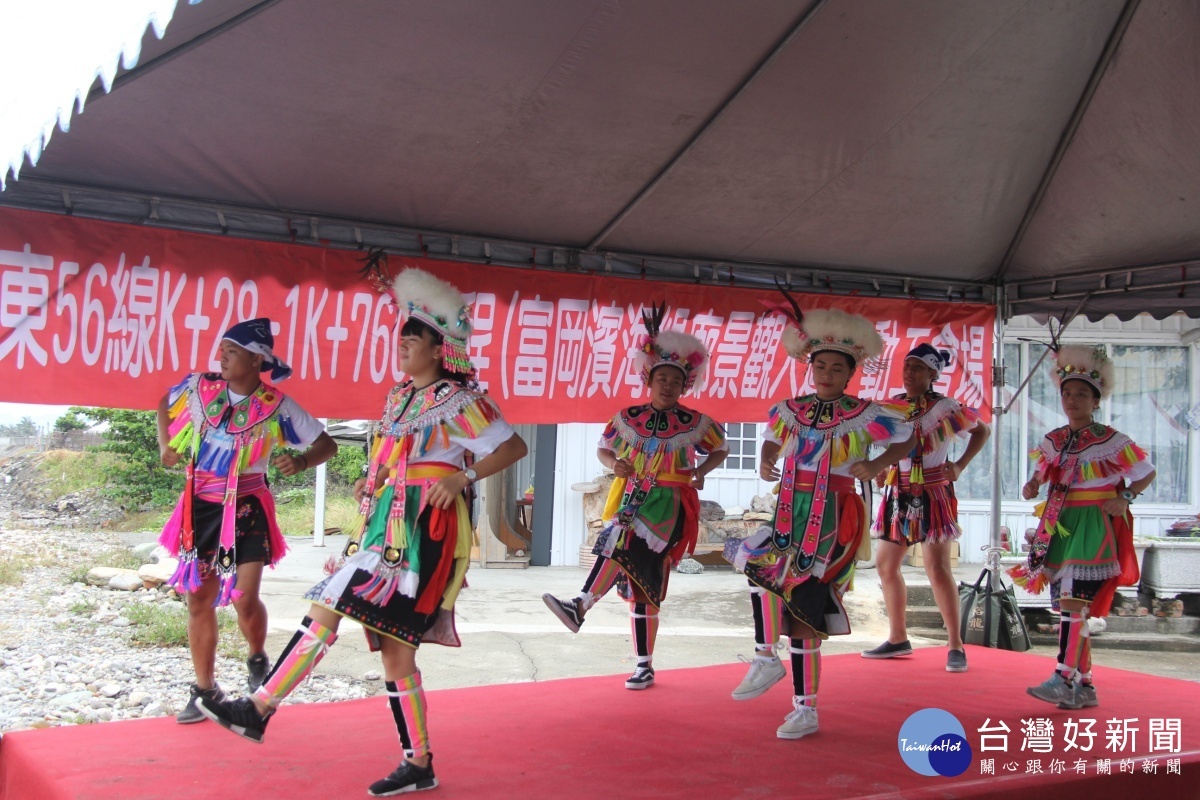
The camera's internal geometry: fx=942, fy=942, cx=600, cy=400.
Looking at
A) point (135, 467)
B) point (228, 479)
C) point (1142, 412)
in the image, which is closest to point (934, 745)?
point (228, 479)

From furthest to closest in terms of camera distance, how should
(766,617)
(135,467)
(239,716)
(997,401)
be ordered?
(135,467), (997,401), (766,617), (239,716)

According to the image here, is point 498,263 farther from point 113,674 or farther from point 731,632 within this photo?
point 731,632

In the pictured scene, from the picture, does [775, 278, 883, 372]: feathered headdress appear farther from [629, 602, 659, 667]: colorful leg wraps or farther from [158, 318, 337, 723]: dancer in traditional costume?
[158, 318, 337, 723]: dancer in traditional costume

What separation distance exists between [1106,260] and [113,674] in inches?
267

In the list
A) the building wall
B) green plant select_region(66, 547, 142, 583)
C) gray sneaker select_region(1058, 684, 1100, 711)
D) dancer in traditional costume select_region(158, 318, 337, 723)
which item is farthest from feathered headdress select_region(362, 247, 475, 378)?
green plant select_region(66, 547, 142, 583)

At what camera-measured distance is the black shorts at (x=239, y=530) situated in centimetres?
362

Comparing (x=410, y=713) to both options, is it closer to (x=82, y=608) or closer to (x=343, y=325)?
(x=343, y=325)

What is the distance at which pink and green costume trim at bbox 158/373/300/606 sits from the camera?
3.60 meters

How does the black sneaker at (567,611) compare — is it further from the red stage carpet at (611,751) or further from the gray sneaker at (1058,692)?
the gray sneaker at (1058,692)

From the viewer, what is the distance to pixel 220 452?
3.66 m

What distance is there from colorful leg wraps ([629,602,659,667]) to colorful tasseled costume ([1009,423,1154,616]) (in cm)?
176

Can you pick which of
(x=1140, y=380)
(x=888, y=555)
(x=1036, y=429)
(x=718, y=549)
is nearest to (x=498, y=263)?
(x=888, y=555)

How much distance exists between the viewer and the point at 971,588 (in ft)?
20.6

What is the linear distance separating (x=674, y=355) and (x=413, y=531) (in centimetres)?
214
